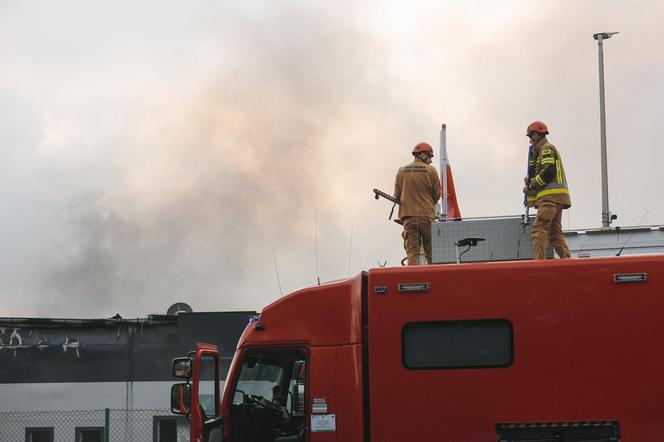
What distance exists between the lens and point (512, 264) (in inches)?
263

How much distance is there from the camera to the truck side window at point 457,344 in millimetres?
6512

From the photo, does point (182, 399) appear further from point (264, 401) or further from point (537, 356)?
point (537, 356)

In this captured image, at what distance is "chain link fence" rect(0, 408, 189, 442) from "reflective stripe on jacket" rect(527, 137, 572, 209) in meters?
10.8

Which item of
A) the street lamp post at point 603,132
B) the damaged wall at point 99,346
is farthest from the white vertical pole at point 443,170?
the damaged wall at point 99,346

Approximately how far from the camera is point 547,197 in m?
8.67

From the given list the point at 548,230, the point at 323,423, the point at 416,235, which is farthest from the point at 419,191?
the point at 323,423

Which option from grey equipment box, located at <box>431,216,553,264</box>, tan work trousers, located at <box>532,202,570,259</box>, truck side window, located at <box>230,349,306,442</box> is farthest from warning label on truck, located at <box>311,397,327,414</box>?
tan work trousers, located at <box>532,202,570,259</box>

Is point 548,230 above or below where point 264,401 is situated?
above

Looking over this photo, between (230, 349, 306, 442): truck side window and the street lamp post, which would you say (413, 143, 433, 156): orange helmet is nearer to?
(230, 349, 306, 442): truck side window

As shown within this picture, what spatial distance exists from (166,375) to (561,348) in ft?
42.7

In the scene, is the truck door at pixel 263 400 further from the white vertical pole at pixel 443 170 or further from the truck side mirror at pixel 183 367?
the white vertical pole at pixel 443 170

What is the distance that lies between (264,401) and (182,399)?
74 centimetres

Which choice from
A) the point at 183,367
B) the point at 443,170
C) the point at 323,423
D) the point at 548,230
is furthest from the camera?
the point at 443,170

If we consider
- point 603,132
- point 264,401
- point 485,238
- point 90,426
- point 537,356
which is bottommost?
point 90,426
